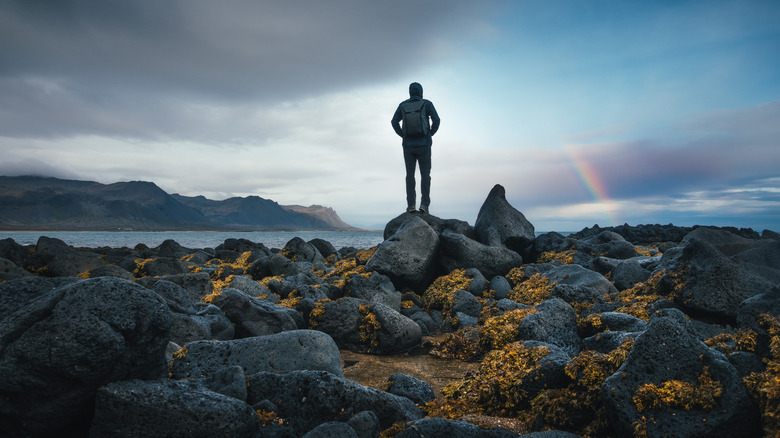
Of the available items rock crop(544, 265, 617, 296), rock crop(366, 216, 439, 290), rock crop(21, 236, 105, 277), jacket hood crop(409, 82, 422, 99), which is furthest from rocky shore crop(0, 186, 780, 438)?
jacket hood crop(409, 82, 422, 99)

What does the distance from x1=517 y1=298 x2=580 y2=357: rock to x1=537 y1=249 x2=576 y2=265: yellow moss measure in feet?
18.6

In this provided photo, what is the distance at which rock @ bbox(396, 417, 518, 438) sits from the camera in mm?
3100

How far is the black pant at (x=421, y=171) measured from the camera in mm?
14320

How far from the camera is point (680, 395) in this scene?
3.08 m

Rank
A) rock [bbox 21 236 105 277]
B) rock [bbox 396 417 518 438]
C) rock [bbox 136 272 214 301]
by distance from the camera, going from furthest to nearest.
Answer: rock [bbox 21 236 105 277] < rock [bbox 136 272 214 301] < rock [bbox 396 417 518 438]

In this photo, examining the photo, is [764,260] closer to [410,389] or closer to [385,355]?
[410,389]

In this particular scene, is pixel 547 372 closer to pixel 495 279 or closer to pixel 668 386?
pixel 668 386

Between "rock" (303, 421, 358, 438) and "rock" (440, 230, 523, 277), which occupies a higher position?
"rock" (440, 230, 523, 277)

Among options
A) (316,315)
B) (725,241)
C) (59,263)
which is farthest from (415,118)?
(59,263)

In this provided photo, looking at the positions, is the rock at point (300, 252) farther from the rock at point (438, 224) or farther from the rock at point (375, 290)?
the rock at point (375, 290)

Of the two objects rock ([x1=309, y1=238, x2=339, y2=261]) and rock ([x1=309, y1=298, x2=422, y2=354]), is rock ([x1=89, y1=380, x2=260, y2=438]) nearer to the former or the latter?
rock ([x1=309, y1=298, x2=422, y2=354])

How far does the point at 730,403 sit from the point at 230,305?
6818 millimetres

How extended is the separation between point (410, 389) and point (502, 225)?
8863 mm

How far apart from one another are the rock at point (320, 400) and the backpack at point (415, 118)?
1120 cm
